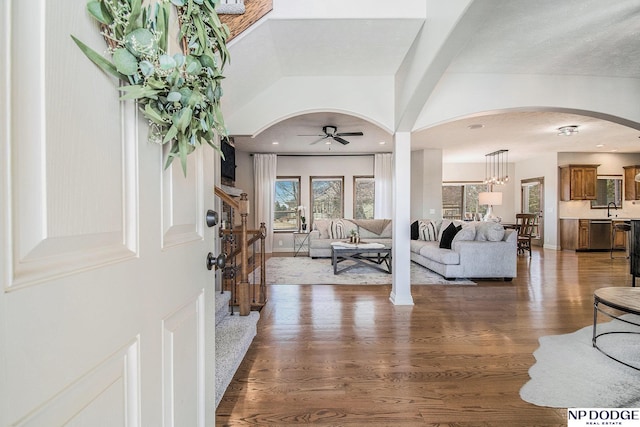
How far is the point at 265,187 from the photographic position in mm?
8031

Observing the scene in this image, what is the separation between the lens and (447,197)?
10008mm

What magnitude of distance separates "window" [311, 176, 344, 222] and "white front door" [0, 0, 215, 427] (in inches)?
298

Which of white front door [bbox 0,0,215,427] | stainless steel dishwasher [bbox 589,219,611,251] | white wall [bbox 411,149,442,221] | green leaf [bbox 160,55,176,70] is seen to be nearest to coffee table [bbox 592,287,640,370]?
white front door [bbox 0,0,215,427]

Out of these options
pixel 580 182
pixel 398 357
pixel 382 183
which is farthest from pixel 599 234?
pixel 398 357

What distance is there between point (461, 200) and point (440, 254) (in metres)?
5.47

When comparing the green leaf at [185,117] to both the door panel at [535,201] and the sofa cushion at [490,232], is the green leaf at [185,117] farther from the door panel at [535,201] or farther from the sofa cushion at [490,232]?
the door panel at [535,201]

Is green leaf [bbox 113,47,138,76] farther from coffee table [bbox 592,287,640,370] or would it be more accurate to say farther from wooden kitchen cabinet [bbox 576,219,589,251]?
wooden kitchen cabinet [bbox 576,219,589,251]

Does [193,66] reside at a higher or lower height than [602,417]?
higher

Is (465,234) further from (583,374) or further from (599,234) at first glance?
(599,234)

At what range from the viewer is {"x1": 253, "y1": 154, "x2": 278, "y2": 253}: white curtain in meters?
8.02

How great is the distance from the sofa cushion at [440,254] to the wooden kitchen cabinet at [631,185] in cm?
668

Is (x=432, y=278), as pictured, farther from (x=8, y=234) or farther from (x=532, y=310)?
(x=8, y=234)

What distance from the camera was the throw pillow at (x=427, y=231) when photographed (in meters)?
6.54

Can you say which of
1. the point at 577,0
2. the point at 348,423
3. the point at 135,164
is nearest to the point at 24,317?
the point at 135,164
